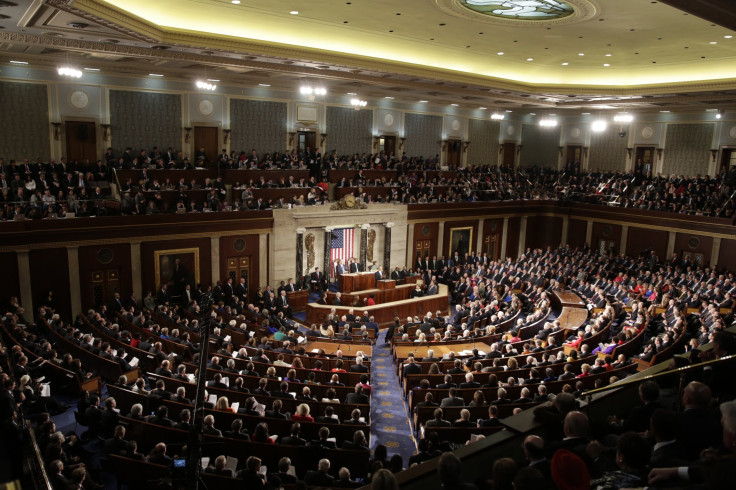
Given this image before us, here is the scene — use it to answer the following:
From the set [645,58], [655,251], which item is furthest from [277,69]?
[655,251]

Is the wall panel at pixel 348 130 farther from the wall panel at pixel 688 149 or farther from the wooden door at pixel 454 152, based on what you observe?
the wall panel at pixel 688 149

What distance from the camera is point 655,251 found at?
2542 centimetres

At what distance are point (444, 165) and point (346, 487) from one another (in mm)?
25232

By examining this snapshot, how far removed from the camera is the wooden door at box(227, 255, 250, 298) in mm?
19906

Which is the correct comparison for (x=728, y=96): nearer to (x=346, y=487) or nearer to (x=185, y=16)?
(x=185, y=16)

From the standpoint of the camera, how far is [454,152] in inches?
1214

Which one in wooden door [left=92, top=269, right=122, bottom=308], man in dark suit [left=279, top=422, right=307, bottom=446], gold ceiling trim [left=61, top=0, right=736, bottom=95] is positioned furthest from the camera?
wooden door [left=92, top=269, right=122, bottom=308]

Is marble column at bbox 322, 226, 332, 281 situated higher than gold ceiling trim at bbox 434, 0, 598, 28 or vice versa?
gold ceiling trim at bbox 434, 0, 598, 28

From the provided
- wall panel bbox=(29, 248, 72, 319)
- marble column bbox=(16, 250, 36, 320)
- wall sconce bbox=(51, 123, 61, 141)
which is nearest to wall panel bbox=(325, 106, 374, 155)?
wall sconce bbox=(51, 123, 61, 141)

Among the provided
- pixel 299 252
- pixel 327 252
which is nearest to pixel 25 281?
pixel 299 252

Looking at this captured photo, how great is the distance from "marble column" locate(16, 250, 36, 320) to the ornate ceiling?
5.93 metres

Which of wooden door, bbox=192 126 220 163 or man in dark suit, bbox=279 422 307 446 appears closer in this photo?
man in dark suit, bbox=279 422 307 446

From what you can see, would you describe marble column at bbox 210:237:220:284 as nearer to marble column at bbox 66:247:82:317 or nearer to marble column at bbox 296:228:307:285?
marble column at bbox 296:228:307:285

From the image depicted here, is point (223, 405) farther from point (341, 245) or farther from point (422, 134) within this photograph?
point (422, 134)
